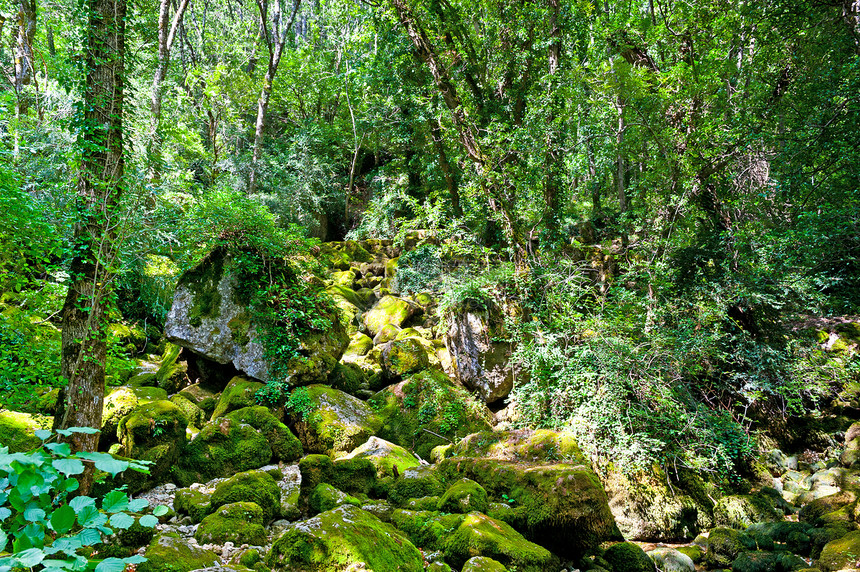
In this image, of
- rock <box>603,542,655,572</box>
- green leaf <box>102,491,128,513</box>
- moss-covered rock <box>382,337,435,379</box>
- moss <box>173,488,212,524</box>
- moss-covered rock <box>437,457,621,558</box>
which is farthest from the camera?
moss-covered rock <box>382,337,435,379</box>

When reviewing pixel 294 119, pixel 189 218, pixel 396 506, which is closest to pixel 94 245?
pixel 189 218

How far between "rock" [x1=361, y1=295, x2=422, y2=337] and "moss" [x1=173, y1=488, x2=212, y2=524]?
7.04 m

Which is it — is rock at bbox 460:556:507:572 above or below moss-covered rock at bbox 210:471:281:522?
above

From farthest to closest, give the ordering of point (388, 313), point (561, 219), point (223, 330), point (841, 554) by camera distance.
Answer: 1. point (388, 313)
2. point (561, 219)
3. point (223, 330)
4. point (841, 554)

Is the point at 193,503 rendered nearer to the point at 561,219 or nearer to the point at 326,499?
the point at 326,499

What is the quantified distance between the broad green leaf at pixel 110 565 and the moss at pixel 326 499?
12.6 feet

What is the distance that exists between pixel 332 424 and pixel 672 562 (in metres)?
5.18

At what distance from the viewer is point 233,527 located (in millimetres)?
→ 4172

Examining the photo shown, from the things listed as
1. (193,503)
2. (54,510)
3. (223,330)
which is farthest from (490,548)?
(223,330)

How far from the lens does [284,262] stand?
8.87 m

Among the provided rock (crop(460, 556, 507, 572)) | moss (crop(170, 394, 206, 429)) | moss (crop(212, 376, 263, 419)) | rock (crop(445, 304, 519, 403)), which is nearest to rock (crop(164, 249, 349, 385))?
moss (crop(212, 376, 263, 419))

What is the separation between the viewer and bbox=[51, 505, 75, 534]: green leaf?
3.97 feet

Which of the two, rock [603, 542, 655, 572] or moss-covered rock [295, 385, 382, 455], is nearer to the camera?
rock [603, 542, 655, 572]

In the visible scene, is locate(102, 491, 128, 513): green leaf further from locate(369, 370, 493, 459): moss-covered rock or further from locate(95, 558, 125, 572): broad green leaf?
locate(369, 370, 493, 459): moss-covered rock
